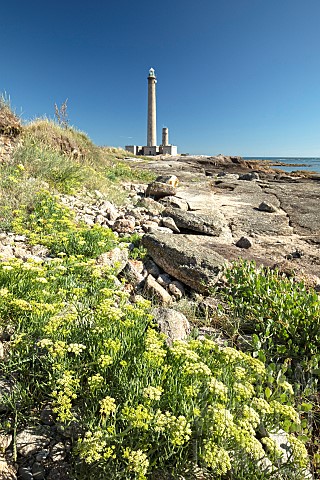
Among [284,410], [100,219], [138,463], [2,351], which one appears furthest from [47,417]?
[100,219]

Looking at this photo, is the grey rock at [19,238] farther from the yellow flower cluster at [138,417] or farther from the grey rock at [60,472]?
the yellow flower cluster at [138,417]

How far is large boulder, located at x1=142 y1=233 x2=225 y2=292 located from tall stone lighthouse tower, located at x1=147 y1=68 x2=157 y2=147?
44390 millimetres

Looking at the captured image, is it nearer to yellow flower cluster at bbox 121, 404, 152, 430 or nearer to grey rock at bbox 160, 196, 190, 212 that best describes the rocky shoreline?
grey rock at bbox 160, 196, 190, 212

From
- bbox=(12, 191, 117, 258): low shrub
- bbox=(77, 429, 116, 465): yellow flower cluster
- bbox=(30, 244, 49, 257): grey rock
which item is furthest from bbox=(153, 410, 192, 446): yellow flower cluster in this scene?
bbox=(30, 244, 49, 257): grey rock

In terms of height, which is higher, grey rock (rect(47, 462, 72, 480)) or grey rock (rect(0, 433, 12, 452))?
grey rock (rect(0, 433, 12, 452))

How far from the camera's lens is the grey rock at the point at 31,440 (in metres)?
1.45

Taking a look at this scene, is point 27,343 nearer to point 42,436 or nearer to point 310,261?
point 42,436

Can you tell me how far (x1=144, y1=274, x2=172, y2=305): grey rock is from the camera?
Result: 3.13 metres

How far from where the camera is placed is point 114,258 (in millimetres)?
3771

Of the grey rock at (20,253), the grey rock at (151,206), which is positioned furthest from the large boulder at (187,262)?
the grey rock at (151,206)

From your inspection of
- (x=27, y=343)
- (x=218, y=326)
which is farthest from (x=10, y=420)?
(x=218, y=326)

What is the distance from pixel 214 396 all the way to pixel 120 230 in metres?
3.96

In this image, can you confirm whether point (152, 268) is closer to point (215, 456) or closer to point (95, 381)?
point (95, 381)

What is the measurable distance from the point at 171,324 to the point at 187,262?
1.28 metres
